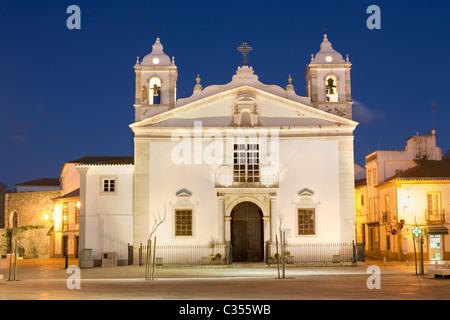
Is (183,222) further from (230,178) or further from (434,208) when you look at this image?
(434,208)

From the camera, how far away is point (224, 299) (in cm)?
1625

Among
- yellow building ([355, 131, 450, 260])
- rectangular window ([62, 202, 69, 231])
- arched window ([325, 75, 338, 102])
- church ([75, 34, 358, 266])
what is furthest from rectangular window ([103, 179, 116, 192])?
rectangular window ([62, 202, 69, 231])

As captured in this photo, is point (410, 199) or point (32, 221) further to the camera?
point (32, 221)

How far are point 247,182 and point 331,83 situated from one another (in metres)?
7.89

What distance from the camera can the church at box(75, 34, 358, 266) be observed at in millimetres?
34812

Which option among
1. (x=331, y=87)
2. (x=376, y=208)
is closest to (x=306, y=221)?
(x=331, y=87)

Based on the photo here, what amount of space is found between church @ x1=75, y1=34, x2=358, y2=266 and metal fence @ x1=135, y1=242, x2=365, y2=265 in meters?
0.34

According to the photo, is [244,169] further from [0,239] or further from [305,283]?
[0,239]

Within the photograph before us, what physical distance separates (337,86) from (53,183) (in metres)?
48.8

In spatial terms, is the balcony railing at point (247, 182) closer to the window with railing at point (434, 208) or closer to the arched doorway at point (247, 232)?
the arched doorway at point (247, 232)

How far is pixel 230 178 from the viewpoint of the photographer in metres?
34.9

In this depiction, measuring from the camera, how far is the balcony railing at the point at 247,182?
114 feet

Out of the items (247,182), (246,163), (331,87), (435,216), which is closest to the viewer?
(247,182)

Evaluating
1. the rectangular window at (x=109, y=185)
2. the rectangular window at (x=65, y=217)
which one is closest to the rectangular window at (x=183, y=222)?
the rectangular window at (x=109, y=185)
